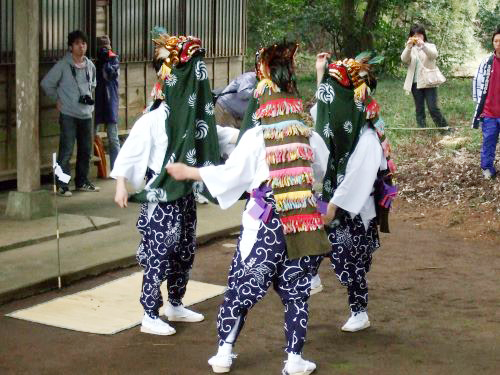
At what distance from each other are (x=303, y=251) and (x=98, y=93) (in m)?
6.35

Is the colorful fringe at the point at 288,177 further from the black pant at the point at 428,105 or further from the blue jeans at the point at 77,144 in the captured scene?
the black pant at the point at 428,105

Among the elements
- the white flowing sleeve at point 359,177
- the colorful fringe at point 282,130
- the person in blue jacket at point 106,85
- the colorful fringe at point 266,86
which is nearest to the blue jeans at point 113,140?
the person in blue jacket at point 106,85

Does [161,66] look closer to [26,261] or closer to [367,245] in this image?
[367,245]

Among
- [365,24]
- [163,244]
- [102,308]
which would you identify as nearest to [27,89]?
[102,308]

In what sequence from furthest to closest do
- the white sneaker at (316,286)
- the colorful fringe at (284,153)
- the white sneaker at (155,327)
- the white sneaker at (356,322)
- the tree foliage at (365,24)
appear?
1. the tree foliage at (365,24)
2. the white sneaker at (316,286)
3. the white sneaker at (356,322)
4. the white sneaker at (155,327)
5. the colorful fringe at (284,153)

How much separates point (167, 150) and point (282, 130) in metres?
1.02

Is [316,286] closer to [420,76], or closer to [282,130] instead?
[282,130]

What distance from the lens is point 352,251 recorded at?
5.88 meters

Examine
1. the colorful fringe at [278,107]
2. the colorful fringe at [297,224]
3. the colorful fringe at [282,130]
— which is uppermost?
the colorful fringe at [278,107]

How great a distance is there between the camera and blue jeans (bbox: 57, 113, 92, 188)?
10.0 m

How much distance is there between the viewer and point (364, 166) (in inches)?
223

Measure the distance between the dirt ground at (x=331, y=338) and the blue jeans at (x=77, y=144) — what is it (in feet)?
9.15

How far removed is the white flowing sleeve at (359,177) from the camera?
5590 millimetres

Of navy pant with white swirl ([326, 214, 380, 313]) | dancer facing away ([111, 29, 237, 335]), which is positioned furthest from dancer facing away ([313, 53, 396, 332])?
dancer facing away ([111, 29, 237, 335])
